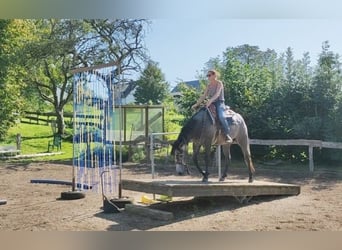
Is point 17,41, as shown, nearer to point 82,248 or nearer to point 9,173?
point 9,173

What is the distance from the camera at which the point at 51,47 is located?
5.07 meters

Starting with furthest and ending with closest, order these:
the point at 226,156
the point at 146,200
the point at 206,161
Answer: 1. the point at 226,156
2. the point at 146,200
3. the point at 206,161

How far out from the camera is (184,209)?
170 inches

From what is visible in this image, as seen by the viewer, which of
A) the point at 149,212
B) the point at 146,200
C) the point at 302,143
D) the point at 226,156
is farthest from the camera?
the point at 302,143

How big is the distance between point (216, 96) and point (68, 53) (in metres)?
1.72

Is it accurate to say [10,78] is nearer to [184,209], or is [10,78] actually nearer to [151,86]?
[151,86]

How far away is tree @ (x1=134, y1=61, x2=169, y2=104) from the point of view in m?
4.77

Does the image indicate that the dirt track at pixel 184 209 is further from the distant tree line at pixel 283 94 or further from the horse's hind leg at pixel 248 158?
the distant tree line at pixel 283 94

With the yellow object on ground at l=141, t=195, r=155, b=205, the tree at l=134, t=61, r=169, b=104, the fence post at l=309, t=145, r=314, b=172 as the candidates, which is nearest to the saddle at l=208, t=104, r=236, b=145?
the tree at l=134, t=61, r=169, b=104

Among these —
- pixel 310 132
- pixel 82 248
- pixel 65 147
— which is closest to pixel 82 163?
pixel 65 147

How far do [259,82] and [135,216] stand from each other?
1981mm

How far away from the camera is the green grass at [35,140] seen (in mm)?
4844

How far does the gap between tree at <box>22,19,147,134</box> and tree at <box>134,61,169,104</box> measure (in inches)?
5.4

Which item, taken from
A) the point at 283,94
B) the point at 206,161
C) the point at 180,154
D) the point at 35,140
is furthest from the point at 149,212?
the point at 283,94
